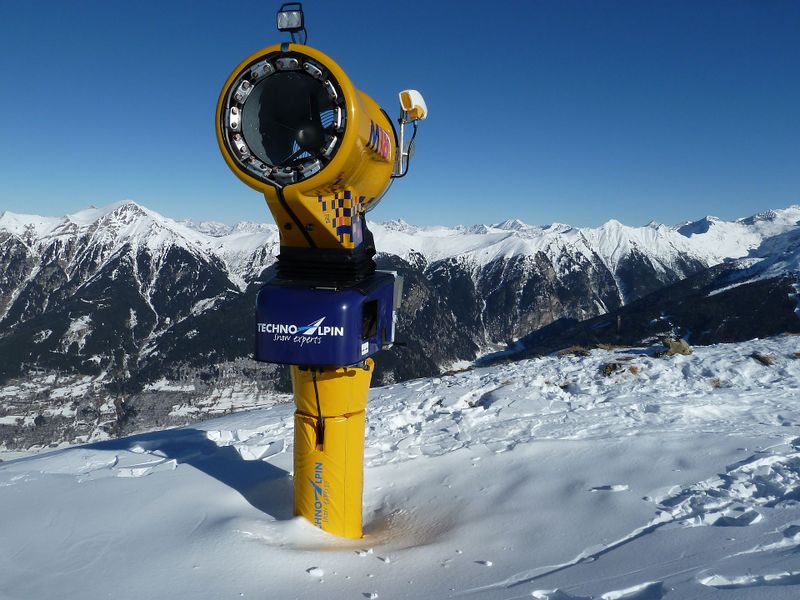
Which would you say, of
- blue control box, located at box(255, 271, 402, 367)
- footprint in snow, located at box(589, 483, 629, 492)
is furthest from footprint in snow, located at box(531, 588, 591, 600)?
blue control box, located at box(255, 271, 402, 367)

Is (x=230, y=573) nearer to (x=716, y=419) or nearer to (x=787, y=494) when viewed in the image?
(x=787, y=494)

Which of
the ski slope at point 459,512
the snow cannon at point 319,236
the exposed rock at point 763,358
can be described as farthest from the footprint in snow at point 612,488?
the exposed rock at point 763,358

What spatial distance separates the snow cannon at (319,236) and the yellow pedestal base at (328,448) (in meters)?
0.01

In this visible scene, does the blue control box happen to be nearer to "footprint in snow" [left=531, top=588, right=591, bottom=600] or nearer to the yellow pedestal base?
the yellow pedestal base

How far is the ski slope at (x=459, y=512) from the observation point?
422 cm

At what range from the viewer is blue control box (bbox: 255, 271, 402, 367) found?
526cm

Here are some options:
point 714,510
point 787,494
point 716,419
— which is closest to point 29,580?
point 714,510

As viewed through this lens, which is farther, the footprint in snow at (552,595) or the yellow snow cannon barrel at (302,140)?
the yellow snow cannon barrel at (302,140)

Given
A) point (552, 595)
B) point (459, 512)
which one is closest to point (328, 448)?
point (459, 512)

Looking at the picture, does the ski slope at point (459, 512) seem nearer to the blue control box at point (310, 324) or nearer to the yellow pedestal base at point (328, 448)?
the yellow pedestal base at point (328, 448)

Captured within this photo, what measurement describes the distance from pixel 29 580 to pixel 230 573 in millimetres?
1672

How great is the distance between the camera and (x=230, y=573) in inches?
178

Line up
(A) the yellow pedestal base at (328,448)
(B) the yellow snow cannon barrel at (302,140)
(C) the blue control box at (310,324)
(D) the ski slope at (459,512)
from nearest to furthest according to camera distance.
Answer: (D) the ski slope at (459,512) < (B) the yellow snow cannon barrel at (302,140) < (C) the blue control box at (310,324) < (A) the yellow pedestal base at (328,448)

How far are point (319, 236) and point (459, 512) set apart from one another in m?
3.63
